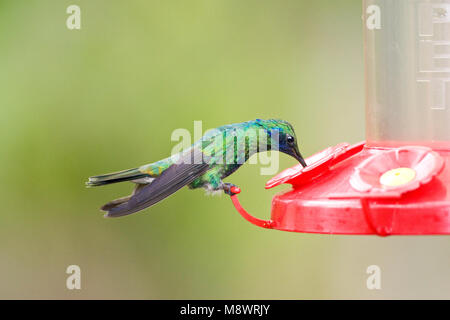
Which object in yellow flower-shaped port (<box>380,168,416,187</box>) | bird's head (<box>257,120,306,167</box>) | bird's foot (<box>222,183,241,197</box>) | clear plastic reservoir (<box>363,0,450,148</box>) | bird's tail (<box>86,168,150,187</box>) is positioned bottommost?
bird's foot (<box>222,183,241,197</box>)

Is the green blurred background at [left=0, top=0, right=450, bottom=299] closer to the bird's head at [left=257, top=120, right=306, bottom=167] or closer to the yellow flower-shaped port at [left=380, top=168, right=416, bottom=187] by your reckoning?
the bird's head at [left=257, top=120, right=306, bottom=167]

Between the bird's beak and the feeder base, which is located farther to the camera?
the bird's beak

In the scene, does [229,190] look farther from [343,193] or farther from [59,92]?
[59,92]

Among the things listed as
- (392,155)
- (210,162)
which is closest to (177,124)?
(210,162)

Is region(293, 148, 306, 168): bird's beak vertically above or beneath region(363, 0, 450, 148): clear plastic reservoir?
beneath

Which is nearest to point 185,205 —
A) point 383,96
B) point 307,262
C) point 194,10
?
point 307,262

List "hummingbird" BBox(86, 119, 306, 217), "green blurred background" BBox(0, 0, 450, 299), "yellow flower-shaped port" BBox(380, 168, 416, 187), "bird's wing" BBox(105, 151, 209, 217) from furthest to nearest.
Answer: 1. "green blurred background" BBox(0, 0, 450, 299)
2. "hummingbird" BBox(86, 119, 306, 217)
3. "bird's wing" BBox(105, 151, 209, 217)
4. "yellow flower-shaped port" BBox(380, 168, 416, 187)

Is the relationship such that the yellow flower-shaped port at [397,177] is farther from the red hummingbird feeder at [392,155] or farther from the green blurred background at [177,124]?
the green blurred background at [177,124]

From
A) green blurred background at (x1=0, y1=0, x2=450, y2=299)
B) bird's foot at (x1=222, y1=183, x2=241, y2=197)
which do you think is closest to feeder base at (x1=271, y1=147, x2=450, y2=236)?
bird's foot at (x1=222, y1=183, x2=241, y2=197)
